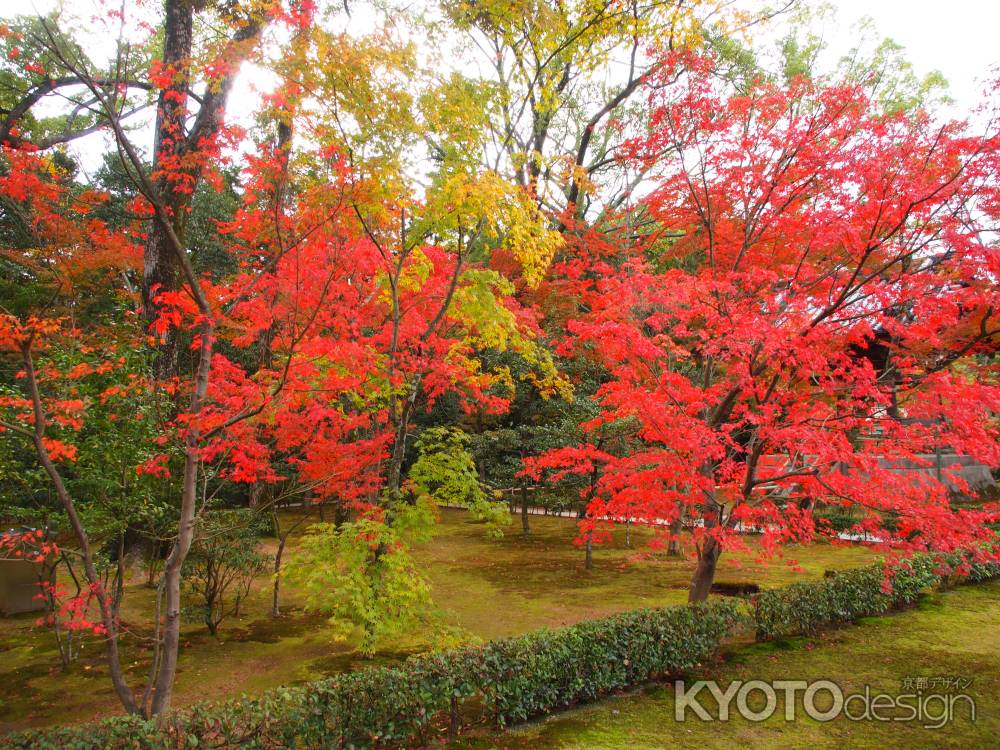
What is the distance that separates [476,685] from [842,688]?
4.27 metres

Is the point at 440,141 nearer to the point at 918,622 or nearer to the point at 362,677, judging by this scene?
the point at 362,677

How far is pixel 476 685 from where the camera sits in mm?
5480

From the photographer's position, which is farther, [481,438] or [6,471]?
[481,438]

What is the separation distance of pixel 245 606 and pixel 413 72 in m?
9.15

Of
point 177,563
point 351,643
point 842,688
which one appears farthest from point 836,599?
point 177,563

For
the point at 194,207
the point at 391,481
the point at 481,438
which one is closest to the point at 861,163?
the point at 391,481

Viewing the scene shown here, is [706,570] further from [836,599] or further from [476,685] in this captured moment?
[476,685]

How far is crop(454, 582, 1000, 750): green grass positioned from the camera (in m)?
5.37

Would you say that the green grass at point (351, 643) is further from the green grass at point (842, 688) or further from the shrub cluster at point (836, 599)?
the green grass at point (842, 688)

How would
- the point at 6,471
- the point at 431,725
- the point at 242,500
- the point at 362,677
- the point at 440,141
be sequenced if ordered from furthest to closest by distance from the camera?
1. the point at 242,500
2. the point at 440,141
3. the point at 6,471
4. the point at 431,725
5. the point at 362,677

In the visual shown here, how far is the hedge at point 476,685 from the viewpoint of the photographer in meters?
4.12

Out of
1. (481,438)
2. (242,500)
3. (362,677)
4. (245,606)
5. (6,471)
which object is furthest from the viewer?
(242,500)

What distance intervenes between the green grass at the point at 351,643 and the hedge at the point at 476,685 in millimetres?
1420

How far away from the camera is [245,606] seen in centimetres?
1019
